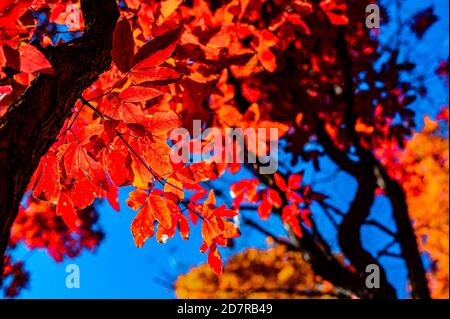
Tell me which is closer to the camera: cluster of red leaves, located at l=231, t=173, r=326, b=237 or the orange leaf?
the orange leaf

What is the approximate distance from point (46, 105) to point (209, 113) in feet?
7.05

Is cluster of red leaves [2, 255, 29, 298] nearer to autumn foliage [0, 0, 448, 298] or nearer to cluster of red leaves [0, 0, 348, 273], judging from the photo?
autumn foliage [0, 0, 448, 298]

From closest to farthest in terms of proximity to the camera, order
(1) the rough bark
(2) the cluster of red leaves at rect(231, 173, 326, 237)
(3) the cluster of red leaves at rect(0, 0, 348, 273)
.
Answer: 1. (1) the rough bark
2. (3) the cluster of red leaves at rect(0, 0, 348, 273)
3. (2) the cluster of red leaves at rect(231, 173, 326, 237)

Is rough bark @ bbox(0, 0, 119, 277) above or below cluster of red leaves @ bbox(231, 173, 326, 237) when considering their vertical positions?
below

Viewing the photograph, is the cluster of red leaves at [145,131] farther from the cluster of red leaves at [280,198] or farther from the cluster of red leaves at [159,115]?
the cluster of red leaves at [280,198]

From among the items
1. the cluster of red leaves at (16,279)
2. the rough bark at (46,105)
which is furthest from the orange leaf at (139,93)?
the cluster of red leaves at (16,279)

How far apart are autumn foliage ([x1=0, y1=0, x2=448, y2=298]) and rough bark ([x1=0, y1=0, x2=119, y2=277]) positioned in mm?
13

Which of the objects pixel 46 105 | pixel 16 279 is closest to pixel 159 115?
pixel 46 105

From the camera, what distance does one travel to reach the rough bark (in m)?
1.04

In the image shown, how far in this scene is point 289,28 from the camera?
9.73 ft

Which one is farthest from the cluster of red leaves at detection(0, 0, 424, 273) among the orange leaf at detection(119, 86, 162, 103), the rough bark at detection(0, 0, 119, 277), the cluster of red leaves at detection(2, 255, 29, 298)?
the cluster of red leaves at detection(2, 255, 29, 298)

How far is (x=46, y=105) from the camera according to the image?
116cm

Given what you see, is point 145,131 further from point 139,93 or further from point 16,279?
point 16,279

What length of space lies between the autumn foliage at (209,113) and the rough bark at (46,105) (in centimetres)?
1
